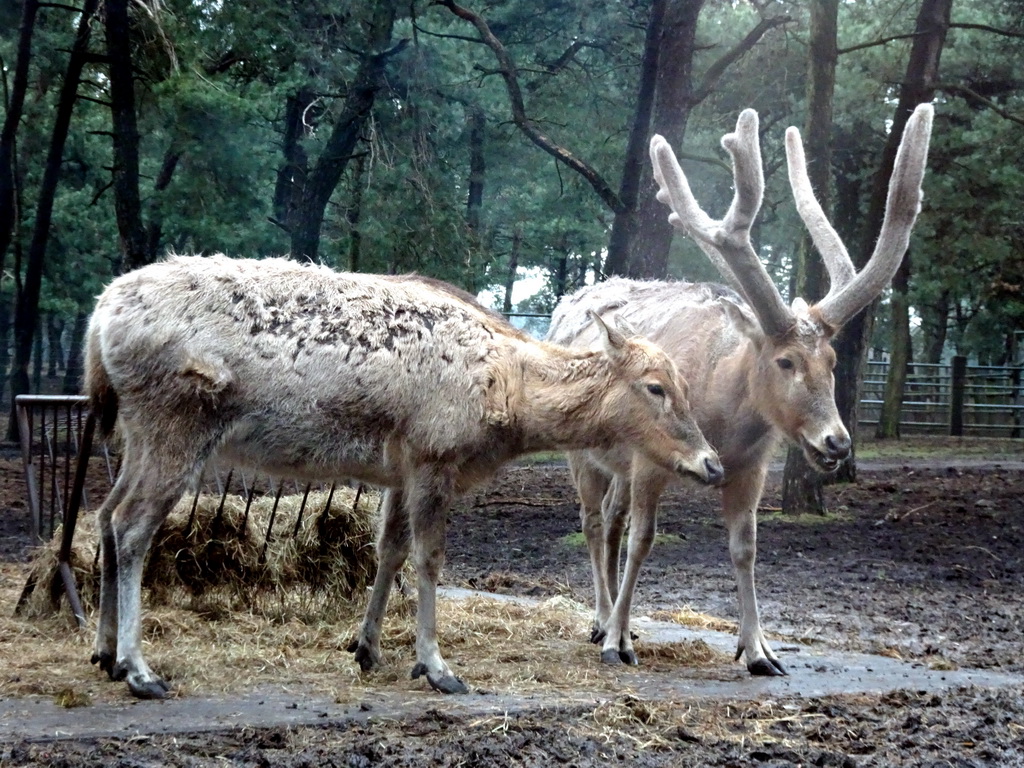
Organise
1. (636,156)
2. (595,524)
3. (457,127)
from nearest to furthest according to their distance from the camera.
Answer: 1. (595,524)
2. (636,156)
3. (457,127)

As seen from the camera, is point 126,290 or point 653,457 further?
point 653,457

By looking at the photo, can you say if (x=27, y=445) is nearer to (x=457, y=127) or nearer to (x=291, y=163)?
(x=291, y=163)

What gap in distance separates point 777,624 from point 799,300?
2224mm

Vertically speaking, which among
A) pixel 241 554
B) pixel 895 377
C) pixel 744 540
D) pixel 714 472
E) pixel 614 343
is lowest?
pixel 241 554

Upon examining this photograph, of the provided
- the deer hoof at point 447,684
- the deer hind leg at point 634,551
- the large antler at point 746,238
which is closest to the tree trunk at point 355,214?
the large antler at point 746,238

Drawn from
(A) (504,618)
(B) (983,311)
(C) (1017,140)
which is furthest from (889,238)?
(B) (983,311)

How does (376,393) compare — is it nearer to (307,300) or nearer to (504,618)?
(307,300)

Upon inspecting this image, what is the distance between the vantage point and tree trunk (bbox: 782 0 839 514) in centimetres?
1298

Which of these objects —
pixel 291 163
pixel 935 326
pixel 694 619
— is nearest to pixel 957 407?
pixel 935 326

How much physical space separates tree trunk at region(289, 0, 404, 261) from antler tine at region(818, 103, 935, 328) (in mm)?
9092

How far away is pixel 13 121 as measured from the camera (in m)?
17.5

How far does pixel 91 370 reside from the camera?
5.93 metres

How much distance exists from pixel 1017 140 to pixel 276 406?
1761cm

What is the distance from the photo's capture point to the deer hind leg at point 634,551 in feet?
22.0
